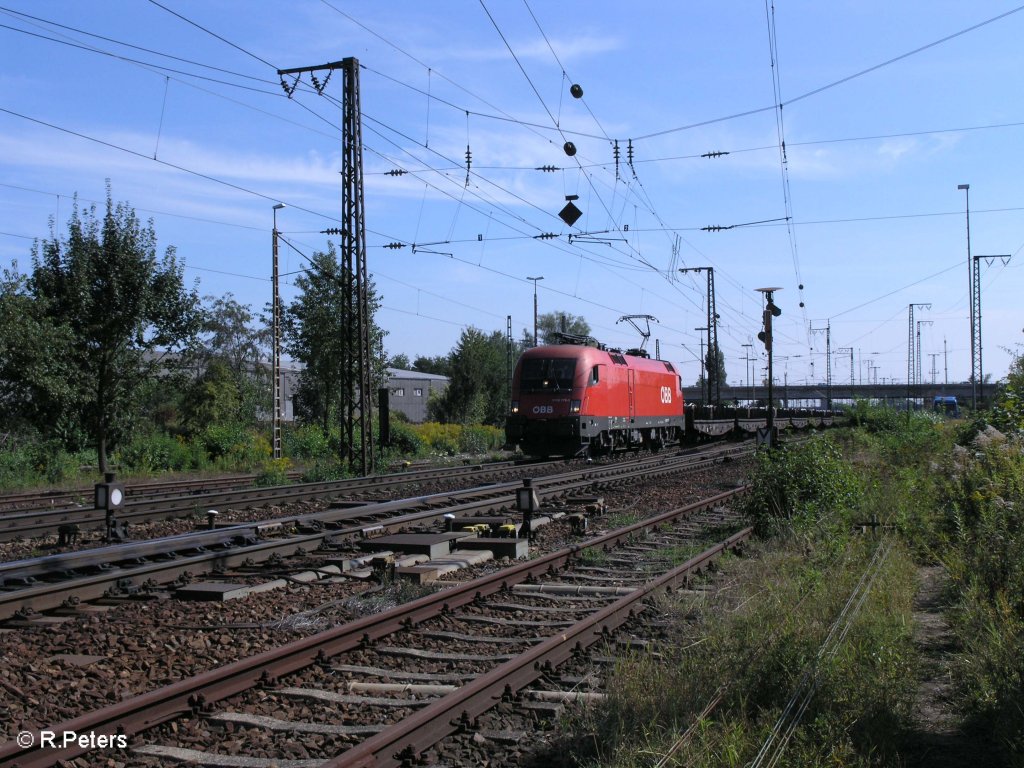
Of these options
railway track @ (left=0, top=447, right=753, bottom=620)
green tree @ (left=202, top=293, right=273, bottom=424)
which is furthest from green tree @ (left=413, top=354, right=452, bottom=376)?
railway track @ (left=0, top=447, right=753, bottom=620)

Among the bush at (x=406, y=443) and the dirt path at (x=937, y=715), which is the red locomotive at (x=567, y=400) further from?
the dirt path at (x=937, y=715)

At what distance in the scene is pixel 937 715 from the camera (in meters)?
5.36

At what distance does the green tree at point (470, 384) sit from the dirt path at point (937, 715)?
46.8 meters

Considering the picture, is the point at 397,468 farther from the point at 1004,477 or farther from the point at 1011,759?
the point at 1011,759

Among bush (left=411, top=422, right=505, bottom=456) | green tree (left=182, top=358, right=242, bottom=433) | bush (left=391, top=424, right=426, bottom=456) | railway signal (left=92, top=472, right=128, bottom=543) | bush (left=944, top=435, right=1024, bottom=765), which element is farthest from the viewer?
green tree (left=182, top=358, right=242, bottom=433)

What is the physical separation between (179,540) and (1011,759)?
8177 millimetres

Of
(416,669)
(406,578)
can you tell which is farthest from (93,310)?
(416,669)

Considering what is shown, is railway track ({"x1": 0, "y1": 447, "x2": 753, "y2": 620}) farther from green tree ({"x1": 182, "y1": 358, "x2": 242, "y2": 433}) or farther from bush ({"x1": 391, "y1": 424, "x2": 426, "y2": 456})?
green tree ({"x1": 182, "y1": 358, "x2": 242, "y2": 433})

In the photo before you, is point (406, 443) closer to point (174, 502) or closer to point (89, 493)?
point (89, 493)

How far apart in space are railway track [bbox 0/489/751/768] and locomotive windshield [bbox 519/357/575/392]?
1689cm

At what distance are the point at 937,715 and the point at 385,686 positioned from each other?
3422mm

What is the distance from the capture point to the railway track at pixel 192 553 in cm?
782

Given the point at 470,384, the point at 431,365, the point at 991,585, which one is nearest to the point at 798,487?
the point at 991,585

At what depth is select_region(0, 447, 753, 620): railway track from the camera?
7.82m
